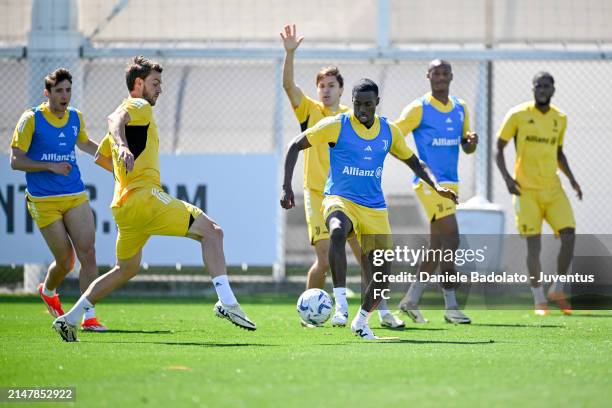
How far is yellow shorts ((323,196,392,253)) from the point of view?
9.46 m

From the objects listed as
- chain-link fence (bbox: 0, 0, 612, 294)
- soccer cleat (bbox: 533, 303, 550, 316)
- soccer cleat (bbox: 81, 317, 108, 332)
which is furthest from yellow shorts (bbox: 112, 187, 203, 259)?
chain-link fence (bbox: 0, 0, 612, 294)

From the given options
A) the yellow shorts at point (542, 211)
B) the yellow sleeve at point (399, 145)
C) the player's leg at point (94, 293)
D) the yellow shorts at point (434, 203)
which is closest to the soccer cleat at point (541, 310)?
the yellow shorts at point (542, 211)

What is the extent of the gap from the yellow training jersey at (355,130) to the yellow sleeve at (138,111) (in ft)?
4.41

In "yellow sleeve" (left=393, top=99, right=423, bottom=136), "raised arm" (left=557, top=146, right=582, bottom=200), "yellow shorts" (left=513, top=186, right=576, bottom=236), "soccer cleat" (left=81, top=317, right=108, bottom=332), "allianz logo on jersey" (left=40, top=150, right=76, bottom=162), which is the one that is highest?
"yellow sleeve" (left=393, top=99, right=423, bottom=136)

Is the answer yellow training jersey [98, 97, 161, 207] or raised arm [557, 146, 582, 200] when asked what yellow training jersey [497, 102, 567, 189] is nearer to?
raised arm [557, 146, 582, 200]

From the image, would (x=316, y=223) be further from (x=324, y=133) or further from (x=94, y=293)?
(x=94, y=293)

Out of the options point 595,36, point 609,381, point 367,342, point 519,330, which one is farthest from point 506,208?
point 609,381

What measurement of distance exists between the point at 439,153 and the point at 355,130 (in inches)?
90.7

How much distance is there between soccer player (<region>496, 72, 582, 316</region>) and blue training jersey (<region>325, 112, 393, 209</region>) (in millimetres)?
3909

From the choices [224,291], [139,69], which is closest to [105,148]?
[139,69]

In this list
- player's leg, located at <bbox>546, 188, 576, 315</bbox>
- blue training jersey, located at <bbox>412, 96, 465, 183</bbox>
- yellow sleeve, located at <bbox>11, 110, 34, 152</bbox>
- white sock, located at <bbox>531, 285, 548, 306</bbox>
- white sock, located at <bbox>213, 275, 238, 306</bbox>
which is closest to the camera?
white sock, located at <bbox>213, 275, 238, 306</bbox>

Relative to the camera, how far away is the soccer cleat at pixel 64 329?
9000 mm

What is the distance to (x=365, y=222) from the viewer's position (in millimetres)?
9523

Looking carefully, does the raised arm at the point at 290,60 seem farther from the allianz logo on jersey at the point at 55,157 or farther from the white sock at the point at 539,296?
the white sock at the point at 539,296
